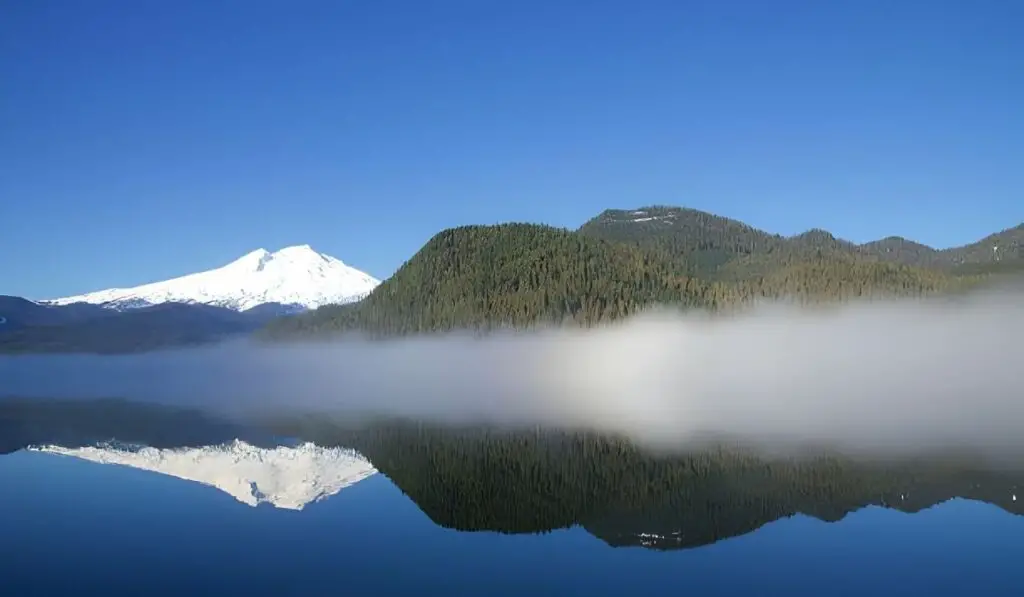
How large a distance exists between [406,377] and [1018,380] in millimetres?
72419

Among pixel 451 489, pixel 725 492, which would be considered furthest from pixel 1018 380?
pixel 451 489

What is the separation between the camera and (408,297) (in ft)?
562

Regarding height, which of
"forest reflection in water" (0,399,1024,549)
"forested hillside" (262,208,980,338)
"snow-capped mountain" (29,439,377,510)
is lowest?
"forest reflection in water" (0,399,1024,549)

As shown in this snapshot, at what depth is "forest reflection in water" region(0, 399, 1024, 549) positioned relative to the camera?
28.0 metres

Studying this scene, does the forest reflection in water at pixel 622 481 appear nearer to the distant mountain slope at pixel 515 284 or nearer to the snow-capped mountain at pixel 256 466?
the snow-capped mountain at pixel 256 466

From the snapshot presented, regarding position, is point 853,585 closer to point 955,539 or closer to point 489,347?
point 955,539

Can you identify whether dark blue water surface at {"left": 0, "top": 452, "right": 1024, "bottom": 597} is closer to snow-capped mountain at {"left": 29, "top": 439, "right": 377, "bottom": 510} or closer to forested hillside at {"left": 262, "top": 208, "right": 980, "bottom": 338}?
snow-capped mountain at {"left": 29, "top": 439, "right": 377, "bottom": 510}

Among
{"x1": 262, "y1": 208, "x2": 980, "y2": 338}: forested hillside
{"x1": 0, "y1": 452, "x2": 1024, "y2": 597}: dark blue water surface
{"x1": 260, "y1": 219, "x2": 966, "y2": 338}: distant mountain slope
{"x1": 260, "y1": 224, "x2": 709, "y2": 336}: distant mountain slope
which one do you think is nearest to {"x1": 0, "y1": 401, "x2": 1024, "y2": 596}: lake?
{"x1": 0, "y1": 452, "x2": 1024, "y2": 597}: dark blue water surface

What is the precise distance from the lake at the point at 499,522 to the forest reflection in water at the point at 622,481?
14cm

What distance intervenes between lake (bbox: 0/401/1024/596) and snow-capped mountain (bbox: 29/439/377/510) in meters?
0.16

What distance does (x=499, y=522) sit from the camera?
28.1 metres

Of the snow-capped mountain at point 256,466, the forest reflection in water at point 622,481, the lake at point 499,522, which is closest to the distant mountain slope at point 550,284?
the forest reflection in water at point 622,481

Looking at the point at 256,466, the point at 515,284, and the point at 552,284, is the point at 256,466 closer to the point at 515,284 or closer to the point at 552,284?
the point at 552,284

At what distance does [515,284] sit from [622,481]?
5085 inches
